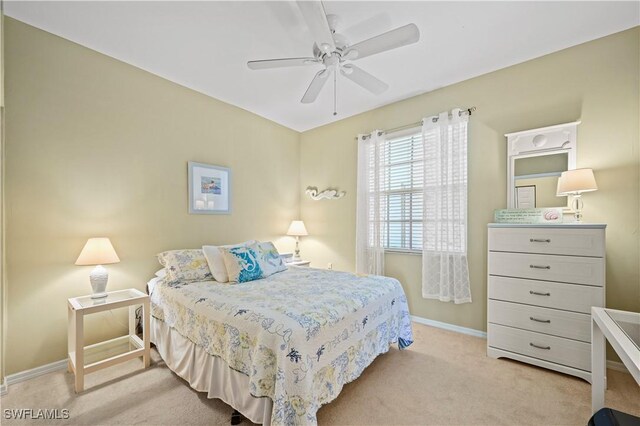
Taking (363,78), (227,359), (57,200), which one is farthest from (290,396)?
(57,200)

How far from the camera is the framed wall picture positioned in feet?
10.5

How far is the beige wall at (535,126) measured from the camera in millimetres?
2242

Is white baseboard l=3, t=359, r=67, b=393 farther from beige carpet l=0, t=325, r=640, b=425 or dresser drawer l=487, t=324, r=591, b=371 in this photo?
dresser drawer l=487, t=324, r=591, b=371

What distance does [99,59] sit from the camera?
2523mm

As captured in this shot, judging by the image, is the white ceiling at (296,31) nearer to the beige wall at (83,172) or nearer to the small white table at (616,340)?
the beige wall at (83,172)

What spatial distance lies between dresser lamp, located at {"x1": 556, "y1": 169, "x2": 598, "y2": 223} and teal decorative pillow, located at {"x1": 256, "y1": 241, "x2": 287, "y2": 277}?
2.77m

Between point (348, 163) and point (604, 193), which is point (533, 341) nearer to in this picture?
point (604, 193)

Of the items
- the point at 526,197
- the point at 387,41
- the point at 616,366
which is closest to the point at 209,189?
the point at 387,41

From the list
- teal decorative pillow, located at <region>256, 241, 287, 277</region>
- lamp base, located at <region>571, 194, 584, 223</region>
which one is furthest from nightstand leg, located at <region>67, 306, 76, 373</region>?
lamp base, located at <region>571, 194, 584, 223</region>

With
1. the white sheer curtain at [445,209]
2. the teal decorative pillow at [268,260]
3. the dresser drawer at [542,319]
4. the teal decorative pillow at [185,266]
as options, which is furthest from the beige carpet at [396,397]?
the teal decorative pillow at [268,260]

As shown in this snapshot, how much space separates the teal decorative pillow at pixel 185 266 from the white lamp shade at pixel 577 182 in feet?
10.9

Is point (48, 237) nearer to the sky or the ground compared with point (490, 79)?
nearer to the ground

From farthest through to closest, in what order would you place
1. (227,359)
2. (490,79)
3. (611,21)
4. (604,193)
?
1. (490,79)
2. (604,193)
3. (611,21)
4. (227,359)

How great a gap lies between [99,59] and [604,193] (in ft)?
15.5
